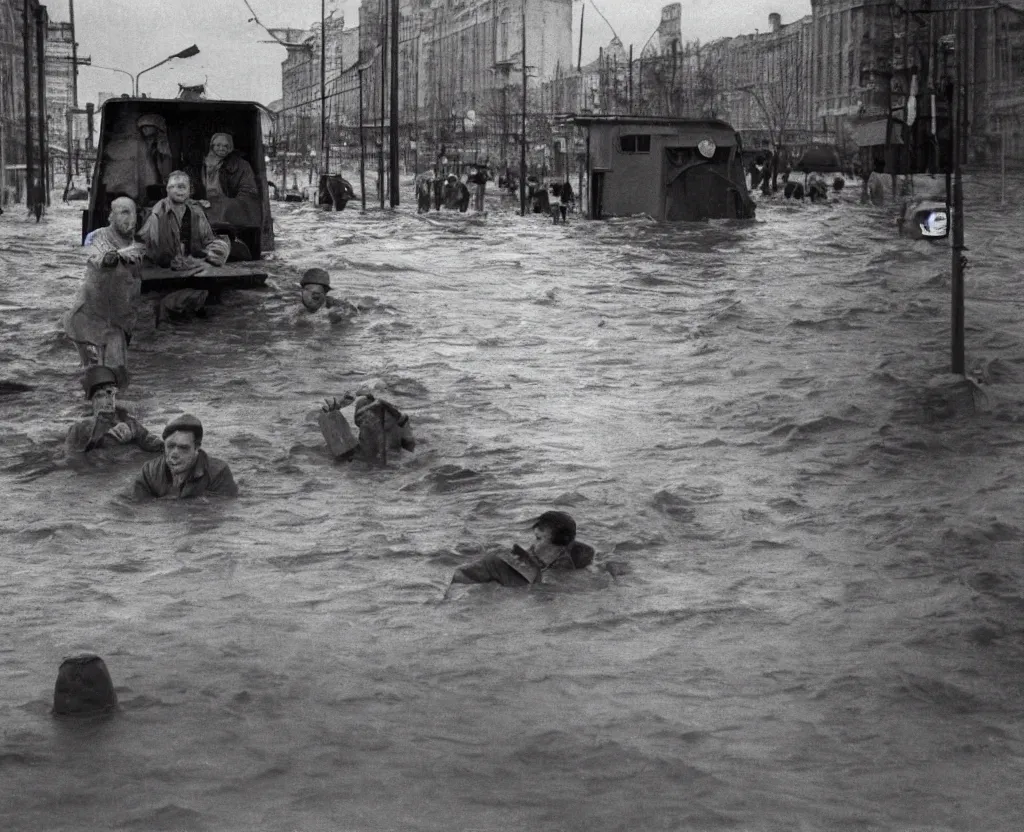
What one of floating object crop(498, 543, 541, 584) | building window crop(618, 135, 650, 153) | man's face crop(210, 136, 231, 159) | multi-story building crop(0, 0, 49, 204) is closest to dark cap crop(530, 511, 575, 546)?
floating object crop(498, 543, 541, 584)

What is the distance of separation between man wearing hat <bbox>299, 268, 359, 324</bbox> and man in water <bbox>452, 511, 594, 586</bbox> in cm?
1045

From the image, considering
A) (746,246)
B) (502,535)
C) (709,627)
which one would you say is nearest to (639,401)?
(502,535)

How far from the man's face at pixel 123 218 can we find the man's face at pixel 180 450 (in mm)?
3668

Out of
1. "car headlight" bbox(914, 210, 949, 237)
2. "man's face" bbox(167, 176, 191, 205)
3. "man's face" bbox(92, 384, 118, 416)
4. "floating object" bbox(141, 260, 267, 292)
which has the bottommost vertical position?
"man's face" bbox(92, 384, 118, 416)

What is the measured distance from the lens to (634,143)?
36.9m

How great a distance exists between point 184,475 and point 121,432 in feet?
4.29

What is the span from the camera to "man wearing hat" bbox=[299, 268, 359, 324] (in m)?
18.2

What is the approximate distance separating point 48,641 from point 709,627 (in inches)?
117

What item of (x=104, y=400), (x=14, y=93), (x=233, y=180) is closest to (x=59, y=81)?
(x=14, y=93)

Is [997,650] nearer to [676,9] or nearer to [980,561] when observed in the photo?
[980,561]

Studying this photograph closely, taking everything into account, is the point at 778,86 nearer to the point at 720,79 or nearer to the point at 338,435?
the point at 720,79

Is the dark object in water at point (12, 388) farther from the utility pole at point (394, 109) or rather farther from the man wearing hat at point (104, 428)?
the utility pole at point (394, 109)

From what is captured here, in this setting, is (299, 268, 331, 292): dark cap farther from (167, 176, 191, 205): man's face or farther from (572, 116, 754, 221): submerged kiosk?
(572, 116, 754, 221): submerged kiosk

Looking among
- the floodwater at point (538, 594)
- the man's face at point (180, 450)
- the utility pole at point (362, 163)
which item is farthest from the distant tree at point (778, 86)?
the man's face at point (180, 450)
